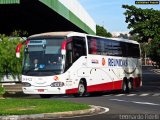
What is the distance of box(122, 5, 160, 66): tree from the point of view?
124ft

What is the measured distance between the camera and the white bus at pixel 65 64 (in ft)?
84.3

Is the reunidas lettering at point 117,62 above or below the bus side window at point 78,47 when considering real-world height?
below

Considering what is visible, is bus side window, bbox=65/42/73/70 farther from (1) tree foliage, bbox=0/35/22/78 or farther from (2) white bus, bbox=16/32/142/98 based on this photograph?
(1) tree foliage, bbox=0/35/22/78

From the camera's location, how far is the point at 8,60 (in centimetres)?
3844

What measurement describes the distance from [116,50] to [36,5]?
9761 millimetres

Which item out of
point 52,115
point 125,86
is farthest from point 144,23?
point 52,115

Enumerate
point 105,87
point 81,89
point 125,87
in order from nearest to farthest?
point 81,89 < point 105,87 < point 125,87

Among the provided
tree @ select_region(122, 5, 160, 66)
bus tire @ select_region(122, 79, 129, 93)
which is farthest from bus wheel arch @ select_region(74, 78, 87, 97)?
tree @ select_region(122, 5, 160, 66)

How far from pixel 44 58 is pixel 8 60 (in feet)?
43.8

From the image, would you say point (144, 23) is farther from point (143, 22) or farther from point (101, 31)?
point (101, 31)

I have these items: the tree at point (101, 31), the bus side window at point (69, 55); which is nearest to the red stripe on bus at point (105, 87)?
the bus side window at point (69, 55)

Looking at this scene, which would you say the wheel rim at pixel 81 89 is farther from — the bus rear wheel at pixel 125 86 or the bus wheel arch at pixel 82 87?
the bus rear wheel at pixel 125 86

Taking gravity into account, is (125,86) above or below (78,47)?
below

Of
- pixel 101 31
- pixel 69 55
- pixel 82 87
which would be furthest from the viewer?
pixel 101 31
